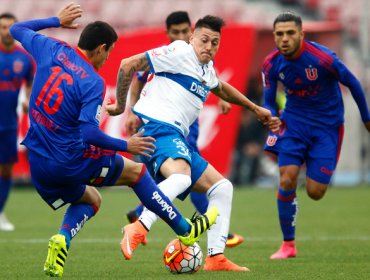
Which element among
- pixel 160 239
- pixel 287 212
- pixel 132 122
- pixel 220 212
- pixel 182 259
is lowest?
pixel 160 239

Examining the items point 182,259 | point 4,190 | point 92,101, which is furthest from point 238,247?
point 4,190

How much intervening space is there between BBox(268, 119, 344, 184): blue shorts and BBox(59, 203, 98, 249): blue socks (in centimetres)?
253

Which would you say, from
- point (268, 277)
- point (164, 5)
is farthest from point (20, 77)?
point (164, 5)

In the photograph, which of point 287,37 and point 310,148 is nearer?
point 287,37

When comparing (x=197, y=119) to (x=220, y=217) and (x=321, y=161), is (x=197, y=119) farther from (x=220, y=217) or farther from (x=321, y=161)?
(x=220, y=217)

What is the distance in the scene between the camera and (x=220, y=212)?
26.2 ft

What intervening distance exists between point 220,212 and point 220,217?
52 mm

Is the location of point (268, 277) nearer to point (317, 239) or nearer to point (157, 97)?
point (157, 97)

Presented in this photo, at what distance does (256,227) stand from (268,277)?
5.16 metres

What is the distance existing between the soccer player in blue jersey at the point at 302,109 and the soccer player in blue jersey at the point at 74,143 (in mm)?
2095

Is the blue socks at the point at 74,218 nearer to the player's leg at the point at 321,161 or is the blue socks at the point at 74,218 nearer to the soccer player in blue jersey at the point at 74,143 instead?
the soccer player in blue jersey at the point at 74,143

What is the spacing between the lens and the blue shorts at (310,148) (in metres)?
9.38

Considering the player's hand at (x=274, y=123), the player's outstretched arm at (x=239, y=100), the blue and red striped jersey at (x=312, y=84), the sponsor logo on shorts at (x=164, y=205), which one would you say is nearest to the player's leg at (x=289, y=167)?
the blue and red striped jersey at (x=312, y=84)

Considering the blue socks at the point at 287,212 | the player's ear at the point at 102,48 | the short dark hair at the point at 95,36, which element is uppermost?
the short dark hair at the point at 95,36
